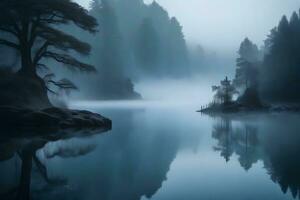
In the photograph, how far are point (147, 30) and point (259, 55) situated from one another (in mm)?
36010

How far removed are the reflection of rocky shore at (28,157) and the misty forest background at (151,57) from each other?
1318 centimetres

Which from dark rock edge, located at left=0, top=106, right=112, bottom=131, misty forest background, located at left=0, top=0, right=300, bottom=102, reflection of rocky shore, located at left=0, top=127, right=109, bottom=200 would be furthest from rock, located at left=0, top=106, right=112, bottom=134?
misty forest background, located at left=0, top=0, right=300, bottom=102

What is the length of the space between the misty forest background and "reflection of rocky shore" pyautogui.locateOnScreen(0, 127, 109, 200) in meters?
13.2

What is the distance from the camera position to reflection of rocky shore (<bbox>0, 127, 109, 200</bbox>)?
983 centimetres

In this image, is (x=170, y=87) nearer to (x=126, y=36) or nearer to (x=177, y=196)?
(x=126, y=36)

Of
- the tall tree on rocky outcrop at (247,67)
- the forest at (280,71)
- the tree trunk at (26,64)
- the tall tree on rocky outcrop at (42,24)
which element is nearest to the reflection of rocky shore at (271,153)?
the tall tree on rocky outcrop at (42,24)

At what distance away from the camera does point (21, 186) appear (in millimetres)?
10367

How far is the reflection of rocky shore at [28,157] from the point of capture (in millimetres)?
9830

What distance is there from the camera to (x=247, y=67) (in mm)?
68438

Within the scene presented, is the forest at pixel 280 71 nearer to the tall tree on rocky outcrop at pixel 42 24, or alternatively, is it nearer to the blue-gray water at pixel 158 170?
the tall tree on rocky outcrop at pixel 42 24

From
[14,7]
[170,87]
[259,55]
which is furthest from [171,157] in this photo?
[170,87]

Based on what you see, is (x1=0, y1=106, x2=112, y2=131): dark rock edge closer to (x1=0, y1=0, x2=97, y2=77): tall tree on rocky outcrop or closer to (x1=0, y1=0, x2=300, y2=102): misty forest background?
(x1=0, y1=0, x2=97, y2=77): tall tree on rocky outcrop

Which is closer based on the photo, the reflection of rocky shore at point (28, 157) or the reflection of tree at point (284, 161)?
the reflection of rocky shore at point (28, 157)

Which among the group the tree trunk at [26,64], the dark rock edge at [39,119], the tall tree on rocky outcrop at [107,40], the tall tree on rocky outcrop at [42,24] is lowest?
the dark rock edge at [39,119]
